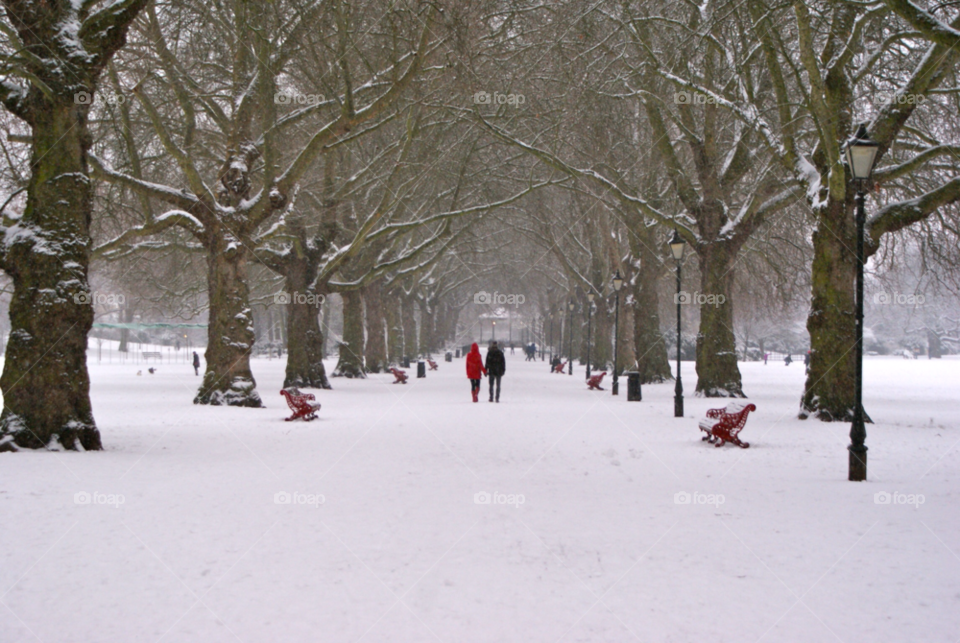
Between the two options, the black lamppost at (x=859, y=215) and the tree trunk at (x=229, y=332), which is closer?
the black lamppost at (x=859, y=215)

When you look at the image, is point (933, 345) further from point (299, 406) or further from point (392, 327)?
point (299, 406)

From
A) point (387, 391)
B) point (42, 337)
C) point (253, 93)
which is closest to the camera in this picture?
point (42, 337)

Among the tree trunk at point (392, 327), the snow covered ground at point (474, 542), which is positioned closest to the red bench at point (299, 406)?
the snow covered ground at point (474, 542)

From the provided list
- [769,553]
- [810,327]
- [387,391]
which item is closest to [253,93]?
[387,391]

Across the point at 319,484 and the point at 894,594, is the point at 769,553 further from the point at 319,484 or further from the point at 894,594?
the point at 319,484

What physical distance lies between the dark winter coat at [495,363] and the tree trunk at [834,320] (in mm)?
8055

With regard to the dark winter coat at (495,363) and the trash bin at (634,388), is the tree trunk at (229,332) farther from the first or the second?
the trash bin at (634,388)

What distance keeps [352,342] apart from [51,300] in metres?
22.2

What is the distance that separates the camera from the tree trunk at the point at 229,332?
→ 1769 centimetres

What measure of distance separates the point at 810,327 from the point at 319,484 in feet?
37.1

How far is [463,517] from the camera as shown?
7.17 metres

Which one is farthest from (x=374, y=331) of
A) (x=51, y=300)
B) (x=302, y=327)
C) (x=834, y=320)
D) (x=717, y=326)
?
(x=51, y=300)

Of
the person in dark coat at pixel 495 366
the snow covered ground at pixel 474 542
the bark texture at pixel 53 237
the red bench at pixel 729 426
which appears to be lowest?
the snow covered ground at pixel 474 542

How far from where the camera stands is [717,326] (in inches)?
839
